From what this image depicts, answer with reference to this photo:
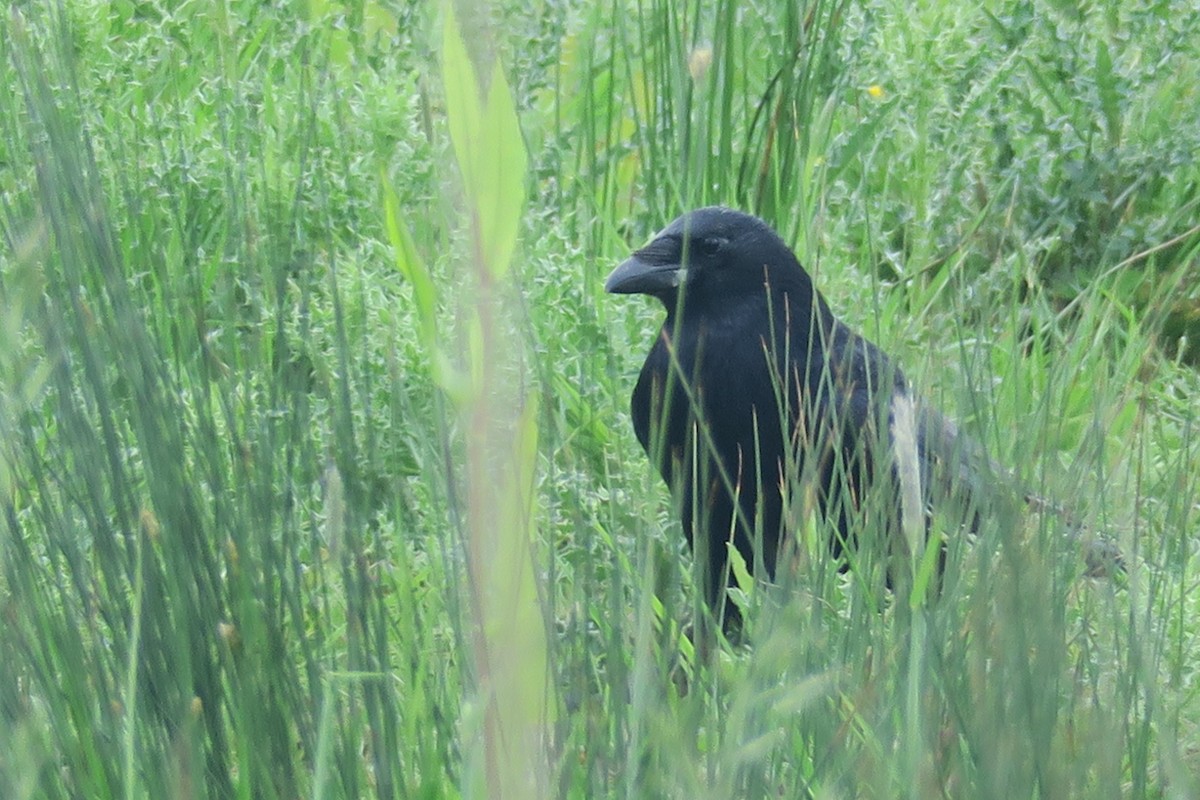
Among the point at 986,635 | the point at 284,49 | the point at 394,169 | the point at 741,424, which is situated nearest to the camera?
the point at 986,635

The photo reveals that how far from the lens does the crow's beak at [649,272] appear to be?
9.05 ft

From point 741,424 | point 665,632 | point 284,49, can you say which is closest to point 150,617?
point 665,632

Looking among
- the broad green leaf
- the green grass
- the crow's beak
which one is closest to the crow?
the crow's beak

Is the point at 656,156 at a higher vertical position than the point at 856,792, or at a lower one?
higher

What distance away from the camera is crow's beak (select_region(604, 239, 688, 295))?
2758 mm

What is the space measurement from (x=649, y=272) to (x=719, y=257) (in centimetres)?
14

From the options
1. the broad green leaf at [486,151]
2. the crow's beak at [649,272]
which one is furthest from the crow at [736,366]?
the broad green leaf at [486,151]

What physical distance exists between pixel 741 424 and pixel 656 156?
78 cm

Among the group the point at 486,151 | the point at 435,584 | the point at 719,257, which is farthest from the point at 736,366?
the point at 486,151

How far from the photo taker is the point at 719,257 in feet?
9.35

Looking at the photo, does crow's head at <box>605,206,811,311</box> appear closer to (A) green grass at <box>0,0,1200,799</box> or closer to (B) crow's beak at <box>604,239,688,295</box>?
(B) crow's beak at <box>604,239,688,295</box>

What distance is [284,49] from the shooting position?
367 centimetres

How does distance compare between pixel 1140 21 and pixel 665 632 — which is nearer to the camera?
pixel 665 632

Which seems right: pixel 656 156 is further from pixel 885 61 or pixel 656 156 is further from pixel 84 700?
pixel 84 700
